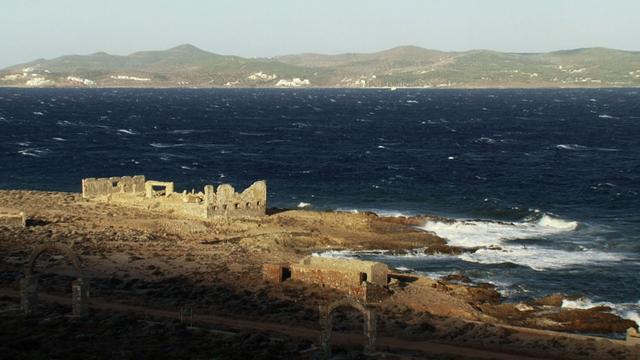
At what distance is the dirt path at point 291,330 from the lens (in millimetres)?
36594

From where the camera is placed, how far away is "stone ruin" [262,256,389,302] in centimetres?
4600

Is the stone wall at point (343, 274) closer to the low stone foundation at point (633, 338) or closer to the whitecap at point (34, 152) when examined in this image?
the low stone foundation at point (633, 338)

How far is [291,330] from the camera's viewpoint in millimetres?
39125

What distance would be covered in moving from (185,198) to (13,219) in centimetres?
1254

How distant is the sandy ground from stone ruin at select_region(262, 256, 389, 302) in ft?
2.16

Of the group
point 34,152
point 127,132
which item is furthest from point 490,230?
point 127,132

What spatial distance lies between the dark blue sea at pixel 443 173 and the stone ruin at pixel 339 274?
27.6 ft

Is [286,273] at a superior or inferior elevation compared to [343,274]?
inferior

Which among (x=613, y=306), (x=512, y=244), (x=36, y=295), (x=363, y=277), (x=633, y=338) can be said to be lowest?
(x=512, y=244)

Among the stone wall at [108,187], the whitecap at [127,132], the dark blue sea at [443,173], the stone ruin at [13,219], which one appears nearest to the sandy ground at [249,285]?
the stone ruin at [13,219]

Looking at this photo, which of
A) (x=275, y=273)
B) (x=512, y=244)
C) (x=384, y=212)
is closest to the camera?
(x=275, y=273)

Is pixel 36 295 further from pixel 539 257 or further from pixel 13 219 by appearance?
pixel 539 257

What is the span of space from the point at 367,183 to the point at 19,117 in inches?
4649

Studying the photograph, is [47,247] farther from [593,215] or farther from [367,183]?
[367,183]
